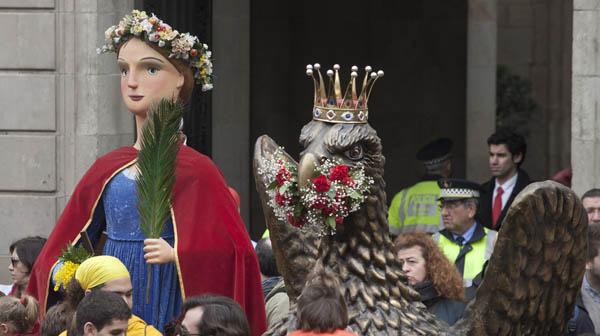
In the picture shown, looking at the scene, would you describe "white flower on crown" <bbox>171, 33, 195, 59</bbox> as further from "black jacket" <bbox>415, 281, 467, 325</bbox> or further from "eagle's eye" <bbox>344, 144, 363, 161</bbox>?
"eagle's eye" <bbox>344, 144, 363, 161</bbox>

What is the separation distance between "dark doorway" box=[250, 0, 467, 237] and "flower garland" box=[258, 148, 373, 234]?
32.5ft

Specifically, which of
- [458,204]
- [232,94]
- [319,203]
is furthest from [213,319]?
[232,94]

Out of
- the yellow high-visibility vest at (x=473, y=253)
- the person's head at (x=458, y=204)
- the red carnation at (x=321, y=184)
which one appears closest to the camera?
the red carnation at (x=321, y=184)

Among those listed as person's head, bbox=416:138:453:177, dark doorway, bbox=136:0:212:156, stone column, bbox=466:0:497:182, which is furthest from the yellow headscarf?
stone column, bbox=466:0:497:182

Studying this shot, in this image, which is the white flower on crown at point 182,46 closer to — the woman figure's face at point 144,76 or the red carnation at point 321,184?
the woman figure's face at point 144,76

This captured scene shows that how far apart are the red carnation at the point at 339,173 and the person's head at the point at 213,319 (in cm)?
79

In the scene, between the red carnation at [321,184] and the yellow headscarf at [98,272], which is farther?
the yellow headscarf at [98,272]

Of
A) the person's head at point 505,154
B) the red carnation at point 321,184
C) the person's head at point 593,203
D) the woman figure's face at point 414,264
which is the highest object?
the red carnation at point 321,184

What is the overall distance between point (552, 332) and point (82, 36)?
5.91m

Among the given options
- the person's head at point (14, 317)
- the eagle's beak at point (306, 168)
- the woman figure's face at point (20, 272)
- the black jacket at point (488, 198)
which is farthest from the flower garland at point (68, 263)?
the black jacket at point (488, 198)

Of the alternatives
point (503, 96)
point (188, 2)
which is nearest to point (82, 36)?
point (188, 2)

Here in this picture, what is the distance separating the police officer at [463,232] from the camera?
10.6m

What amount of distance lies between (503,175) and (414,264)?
152 inches

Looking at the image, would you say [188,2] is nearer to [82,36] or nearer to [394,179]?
[82,36]
